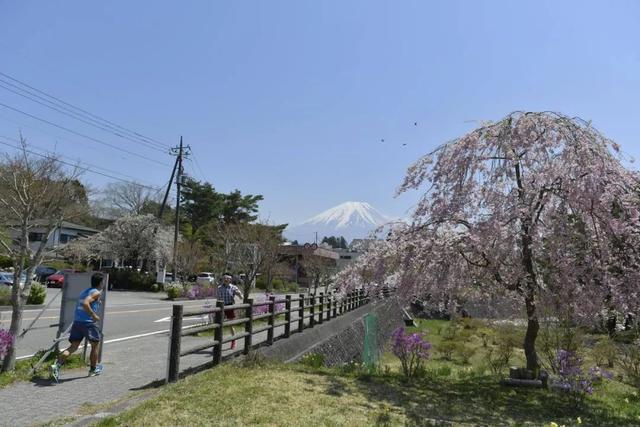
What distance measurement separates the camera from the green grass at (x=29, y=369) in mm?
7317

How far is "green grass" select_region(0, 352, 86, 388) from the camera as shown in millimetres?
7317

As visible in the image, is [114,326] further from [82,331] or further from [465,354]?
[465,354]

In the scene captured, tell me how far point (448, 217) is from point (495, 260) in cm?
106

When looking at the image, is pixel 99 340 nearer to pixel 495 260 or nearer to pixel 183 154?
pixel 495 260

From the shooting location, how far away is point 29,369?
7.78 m

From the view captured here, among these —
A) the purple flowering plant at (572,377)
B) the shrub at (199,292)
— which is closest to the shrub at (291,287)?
the shrub at (199,292)

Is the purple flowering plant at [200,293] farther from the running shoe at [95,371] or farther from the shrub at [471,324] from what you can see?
the running shoe at [95,371]

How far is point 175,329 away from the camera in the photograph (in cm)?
742

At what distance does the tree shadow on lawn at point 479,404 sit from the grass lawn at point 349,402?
14mm

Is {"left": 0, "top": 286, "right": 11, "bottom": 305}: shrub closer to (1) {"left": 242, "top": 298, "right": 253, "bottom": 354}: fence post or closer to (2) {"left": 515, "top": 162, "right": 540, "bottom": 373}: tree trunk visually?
(1) {"left": 242, "top": 298, "right": 253, "bottom": 354}: fence post

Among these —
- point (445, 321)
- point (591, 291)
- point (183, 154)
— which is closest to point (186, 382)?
point (591, 291)

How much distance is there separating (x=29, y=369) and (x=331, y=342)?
348 inches

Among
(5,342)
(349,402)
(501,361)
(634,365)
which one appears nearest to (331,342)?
(501,361)

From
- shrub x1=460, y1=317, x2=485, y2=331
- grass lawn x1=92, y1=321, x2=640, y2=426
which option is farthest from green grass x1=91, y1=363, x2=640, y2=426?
shrub x1=460, y1=317, x2=485, y2=331
